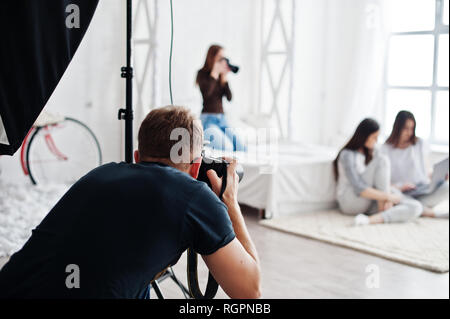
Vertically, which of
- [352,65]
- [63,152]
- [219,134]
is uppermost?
[352,65]

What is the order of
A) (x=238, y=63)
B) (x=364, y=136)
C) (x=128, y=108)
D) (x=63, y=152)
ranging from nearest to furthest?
(x=128, y=108) < (x=364, y=136) < (x=63, y=152) < (x=238, y=63)

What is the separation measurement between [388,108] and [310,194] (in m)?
1.99

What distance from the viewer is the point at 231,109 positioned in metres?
6.00

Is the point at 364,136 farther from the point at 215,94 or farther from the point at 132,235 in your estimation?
Result: the point at 132,235

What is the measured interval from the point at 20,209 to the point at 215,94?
166 cm

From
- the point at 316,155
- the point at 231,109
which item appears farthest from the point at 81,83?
the point at 316,155

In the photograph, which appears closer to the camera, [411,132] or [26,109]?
[26,109]

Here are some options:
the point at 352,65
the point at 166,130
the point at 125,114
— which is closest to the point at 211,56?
the point at 352,65

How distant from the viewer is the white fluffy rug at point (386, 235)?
10.6ft

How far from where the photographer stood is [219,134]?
4.34 meters

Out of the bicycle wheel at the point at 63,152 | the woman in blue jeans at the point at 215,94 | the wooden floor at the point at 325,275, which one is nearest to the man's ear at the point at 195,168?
the wooden floor at the point at 325,275

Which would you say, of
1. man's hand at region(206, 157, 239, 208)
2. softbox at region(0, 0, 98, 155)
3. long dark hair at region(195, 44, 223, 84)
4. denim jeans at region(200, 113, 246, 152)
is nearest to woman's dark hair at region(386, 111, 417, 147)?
denim jeans at region(200, 113, 246, 152)

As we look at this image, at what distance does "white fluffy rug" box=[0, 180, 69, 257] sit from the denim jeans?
1.16 metres

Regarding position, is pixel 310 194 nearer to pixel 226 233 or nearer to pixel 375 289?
pixel 375 289
